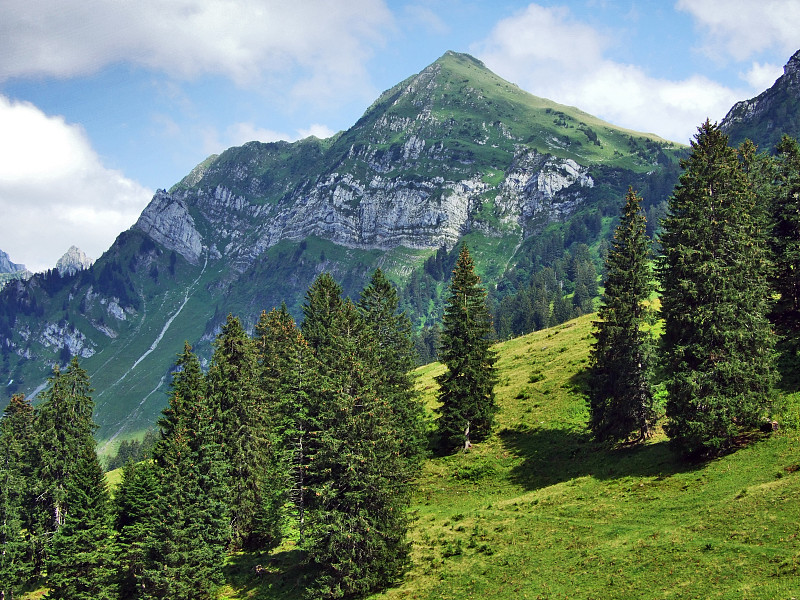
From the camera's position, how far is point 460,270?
2264 inches

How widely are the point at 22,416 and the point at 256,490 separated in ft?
121

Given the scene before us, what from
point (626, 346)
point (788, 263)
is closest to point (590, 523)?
point (626, 346)

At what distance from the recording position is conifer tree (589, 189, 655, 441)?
43.4 m

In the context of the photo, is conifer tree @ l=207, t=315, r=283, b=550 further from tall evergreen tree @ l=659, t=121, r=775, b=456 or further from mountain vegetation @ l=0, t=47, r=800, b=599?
tall evergreen tree @ l=659, t=121, r=775, b=456

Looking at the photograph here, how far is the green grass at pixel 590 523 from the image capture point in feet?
83.5

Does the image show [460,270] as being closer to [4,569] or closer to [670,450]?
[670,450]

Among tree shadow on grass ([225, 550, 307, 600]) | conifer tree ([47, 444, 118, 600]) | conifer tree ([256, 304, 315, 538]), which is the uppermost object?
conifer tree ([256, 304, 315, 538])

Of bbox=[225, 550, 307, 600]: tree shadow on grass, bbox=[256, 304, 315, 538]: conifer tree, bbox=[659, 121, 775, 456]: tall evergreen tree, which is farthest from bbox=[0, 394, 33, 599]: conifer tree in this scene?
bbox=[659, 121, 775, 456]: tall evergreen tree

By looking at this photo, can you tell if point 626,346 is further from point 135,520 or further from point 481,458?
point 135,520

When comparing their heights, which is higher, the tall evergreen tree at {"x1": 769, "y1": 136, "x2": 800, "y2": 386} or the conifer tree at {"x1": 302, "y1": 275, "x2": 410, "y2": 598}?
the tall evergreen tree at {"x1": 769, "y1": 136, "x2": 800, "y2": 386}

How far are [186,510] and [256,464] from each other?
829cm

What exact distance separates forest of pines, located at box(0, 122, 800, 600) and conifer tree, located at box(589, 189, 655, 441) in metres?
0.15

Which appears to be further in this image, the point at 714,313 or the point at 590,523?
the point at 714,313

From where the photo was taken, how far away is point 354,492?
36438 mm
